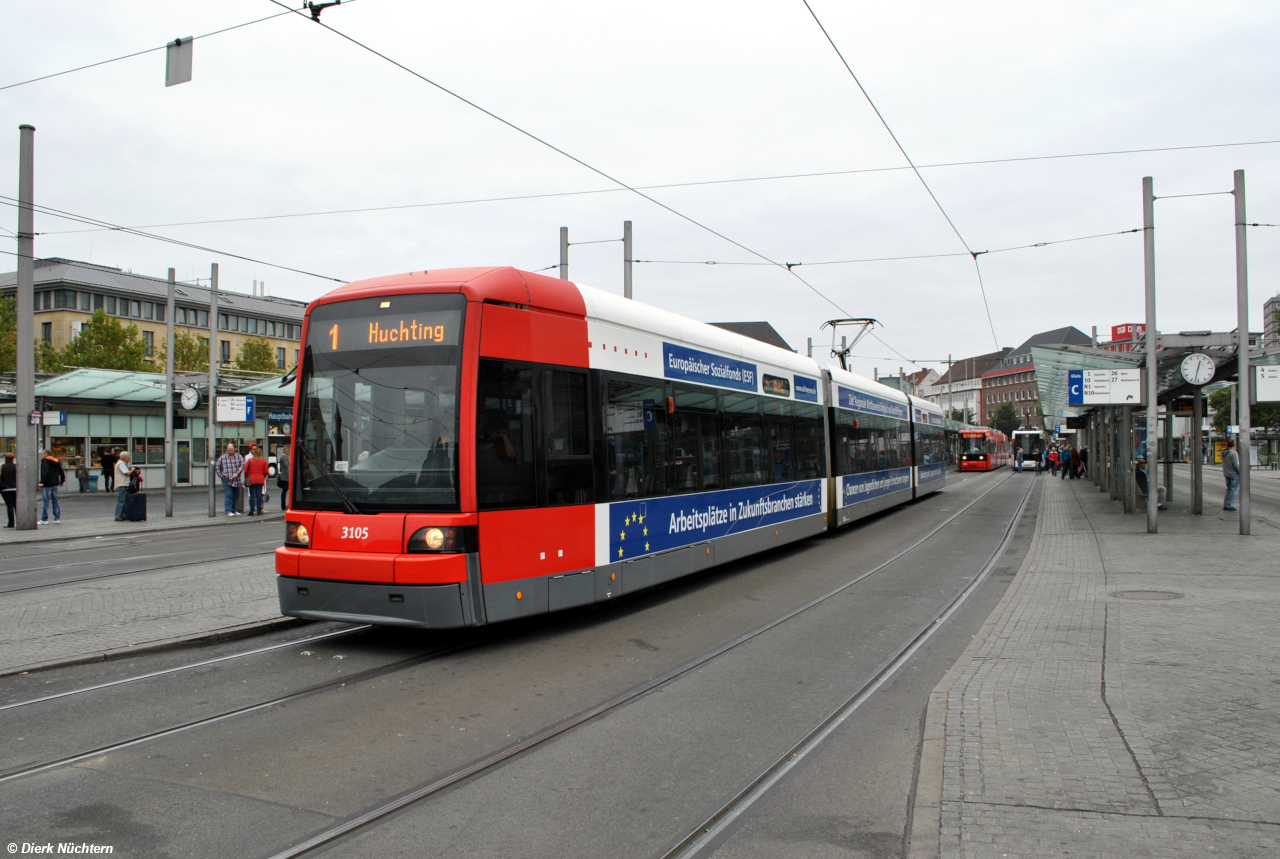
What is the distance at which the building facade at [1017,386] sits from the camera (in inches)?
5274

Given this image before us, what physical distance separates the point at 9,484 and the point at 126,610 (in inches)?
541

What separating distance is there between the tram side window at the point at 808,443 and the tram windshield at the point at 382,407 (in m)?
8.00

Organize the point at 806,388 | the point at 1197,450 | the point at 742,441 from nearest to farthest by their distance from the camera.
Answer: the point at 742,441 → the point at 806,388 → the point at 1197,450

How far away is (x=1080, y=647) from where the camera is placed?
6.96 m

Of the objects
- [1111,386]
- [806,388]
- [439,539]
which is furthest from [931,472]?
[439,539]

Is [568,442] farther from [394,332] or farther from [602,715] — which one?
[602,715]

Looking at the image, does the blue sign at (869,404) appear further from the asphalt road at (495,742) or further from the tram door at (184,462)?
the tram door at (184,462)

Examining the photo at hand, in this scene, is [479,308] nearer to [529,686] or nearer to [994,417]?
[529,686]

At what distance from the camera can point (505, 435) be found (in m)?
7.15

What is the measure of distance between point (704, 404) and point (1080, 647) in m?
4.92

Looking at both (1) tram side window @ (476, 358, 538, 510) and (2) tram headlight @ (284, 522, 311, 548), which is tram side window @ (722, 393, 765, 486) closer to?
(1) tram side window @ (476, 358, 538, 510)

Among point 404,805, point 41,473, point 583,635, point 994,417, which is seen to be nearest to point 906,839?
point 404,805

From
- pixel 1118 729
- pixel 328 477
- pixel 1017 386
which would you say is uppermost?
pixel 1017 386

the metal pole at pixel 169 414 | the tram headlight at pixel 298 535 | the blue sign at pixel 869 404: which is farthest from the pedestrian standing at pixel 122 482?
the blue sign at pixel 869 404
